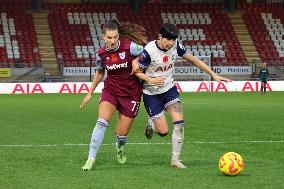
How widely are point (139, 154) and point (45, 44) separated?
4005 centimetres

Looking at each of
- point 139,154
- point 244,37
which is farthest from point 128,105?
point 244,37

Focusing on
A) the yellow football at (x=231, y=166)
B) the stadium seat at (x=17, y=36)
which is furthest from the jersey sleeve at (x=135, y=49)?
the stadium seat at (x=17, y=36)

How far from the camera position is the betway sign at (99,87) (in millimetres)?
45062

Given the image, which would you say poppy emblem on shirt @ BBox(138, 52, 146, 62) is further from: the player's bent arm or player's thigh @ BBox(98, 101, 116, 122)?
player's thigh @ BBox(98, 101, 116, 122)

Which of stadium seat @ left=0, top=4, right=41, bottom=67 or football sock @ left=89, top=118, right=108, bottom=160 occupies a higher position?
football sock @ left=89, top=118, right=108, bottom=160

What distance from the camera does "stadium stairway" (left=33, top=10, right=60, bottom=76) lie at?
48594 millimetres

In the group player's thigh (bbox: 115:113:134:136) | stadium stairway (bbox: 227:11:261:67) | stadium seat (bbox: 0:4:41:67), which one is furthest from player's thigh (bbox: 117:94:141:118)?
stadium stairway (bbox: 227:11:261:67)

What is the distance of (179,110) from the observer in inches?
440

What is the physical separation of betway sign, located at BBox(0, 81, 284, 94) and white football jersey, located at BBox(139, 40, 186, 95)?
109 feet

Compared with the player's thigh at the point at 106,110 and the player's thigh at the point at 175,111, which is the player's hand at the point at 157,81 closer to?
the player's thigh at the point at 175,111

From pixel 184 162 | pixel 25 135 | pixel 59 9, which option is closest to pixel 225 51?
pixel 59 9

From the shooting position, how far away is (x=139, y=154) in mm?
12727

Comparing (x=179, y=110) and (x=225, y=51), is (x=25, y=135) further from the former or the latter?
(x=225, y=51)

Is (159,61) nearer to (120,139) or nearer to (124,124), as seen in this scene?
(124,124)
